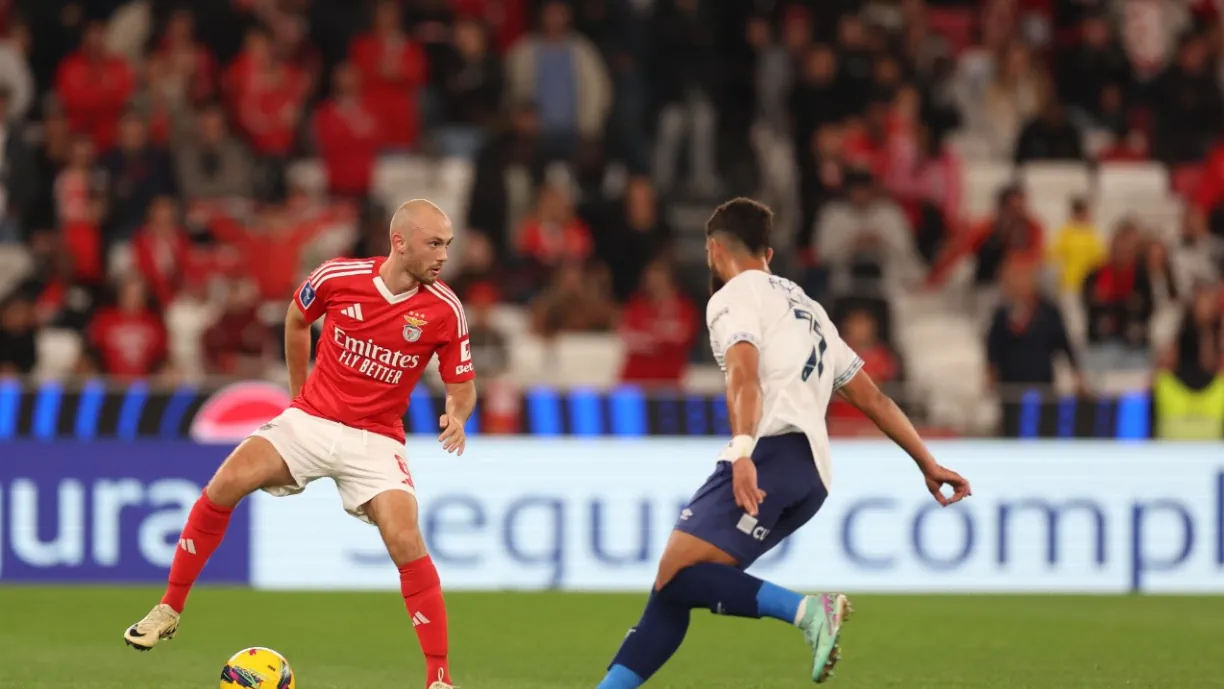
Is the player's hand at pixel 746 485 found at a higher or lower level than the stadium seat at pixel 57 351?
lower

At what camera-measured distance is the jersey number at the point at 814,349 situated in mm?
6852

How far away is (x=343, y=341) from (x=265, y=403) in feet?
17.8

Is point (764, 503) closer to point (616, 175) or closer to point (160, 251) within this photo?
point (160, 251)

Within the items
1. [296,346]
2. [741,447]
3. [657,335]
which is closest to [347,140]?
[657,335]

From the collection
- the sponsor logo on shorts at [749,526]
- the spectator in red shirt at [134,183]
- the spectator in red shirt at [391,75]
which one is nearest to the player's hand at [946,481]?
the sponsor logo on shorts at [749,526]

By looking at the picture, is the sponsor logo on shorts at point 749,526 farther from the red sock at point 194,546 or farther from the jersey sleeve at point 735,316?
the red sock at point 194,546

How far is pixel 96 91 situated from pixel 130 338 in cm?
326

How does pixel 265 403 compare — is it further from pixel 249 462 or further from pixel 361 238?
pixel 249 462

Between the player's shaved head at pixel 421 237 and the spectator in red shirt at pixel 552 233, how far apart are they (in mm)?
8364

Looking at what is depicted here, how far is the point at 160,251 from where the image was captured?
15445 mm

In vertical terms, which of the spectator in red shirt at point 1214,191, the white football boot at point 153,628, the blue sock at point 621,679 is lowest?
the blue sock at point 621,679

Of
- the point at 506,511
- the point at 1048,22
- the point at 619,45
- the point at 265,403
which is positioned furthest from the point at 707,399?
the point at 1048,22

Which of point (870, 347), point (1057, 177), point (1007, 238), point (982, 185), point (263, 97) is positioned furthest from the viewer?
point (982, 185)

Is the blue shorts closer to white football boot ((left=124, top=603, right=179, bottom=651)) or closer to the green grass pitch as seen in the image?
the green grass pitch
